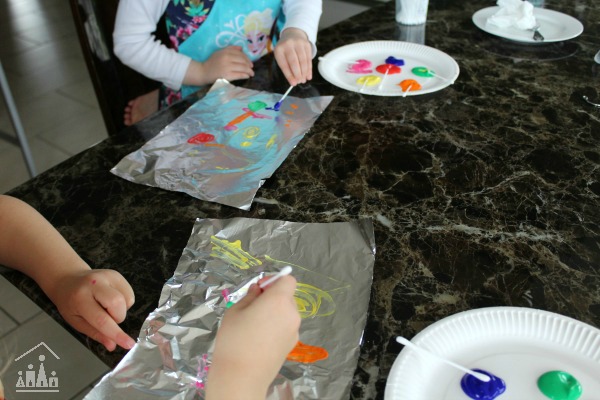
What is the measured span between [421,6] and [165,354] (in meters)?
0.96

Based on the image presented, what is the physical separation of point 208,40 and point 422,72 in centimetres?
49

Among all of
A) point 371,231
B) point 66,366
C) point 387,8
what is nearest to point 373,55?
point 387,8

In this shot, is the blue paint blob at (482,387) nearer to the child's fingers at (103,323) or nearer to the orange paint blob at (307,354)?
the orange paint blob at (307,354)

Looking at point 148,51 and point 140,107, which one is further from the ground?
point 148,51

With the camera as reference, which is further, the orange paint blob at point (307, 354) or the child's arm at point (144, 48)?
the child's arm at point (144, 48)

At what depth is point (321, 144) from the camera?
0.83 metres

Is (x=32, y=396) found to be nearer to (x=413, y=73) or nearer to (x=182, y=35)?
(x=182, y=35)

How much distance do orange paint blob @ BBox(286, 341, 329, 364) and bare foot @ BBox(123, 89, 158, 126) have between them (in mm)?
880

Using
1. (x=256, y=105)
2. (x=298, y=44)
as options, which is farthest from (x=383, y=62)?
(x=256, y=105)

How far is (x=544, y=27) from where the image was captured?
3.86 feet

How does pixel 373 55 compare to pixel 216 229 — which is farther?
pixel 373 55

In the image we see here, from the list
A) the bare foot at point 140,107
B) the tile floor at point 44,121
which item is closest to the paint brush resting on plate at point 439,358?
the tile floor at point 44,121

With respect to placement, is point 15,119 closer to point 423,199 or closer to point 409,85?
point 409,85

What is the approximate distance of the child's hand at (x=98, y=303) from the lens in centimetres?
54
